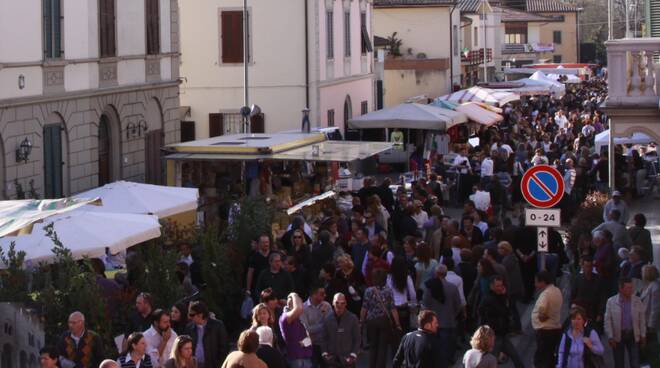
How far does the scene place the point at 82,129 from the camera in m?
26.4

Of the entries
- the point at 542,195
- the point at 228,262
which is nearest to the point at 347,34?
the point at 542,195

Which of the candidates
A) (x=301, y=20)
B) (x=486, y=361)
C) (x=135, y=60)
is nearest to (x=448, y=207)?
(x=135, y=60)

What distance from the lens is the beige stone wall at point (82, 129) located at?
23.5 meters

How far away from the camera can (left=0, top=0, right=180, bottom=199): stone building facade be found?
2369 centimetres

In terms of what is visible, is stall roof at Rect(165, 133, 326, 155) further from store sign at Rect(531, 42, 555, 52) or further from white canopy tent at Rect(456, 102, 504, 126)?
store sign at Rect(531, 42, 555, 52)

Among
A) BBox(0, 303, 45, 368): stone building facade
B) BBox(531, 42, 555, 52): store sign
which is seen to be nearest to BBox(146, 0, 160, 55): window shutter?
BBox(0, 303, 45, 368): stone building facade

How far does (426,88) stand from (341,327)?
155 ft

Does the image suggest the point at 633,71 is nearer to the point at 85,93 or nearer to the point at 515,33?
the point at 85,93

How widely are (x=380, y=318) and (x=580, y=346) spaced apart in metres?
2.35

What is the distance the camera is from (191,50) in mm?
40719

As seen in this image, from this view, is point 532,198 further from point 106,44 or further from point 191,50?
point 191,50

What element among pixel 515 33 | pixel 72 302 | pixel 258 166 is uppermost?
Answer: pixel 515 33

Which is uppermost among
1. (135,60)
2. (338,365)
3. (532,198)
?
(135,60)

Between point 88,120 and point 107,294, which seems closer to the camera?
point 107,294
